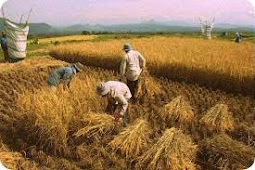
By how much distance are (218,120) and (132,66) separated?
1579 millimetres

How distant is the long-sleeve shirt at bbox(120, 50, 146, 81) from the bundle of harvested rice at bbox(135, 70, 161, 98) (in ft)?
1.01

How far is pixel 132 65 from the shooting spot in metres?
6.69

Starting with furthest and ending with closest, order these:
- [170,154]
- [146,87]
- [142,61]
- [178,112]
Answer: [146,87], [142,61], [178,112], [170,154]

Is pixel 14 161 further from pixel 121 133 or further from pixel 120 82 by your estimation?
pixel 120 82

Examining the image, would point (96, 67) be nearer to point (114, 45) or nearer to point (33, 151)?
point (114, 45)

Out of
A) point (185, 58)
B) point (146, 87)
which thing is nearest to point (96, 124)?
point (146, 87)

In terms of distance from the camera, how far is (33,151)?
5.27m

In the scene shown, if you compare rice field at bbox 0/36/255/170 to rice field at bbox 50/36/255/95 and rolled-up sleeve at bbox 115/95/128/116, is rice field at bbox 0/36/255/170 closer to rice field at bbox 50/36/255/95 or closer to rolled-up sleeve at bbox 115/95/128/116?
rice field at bbox 50/36/255/95

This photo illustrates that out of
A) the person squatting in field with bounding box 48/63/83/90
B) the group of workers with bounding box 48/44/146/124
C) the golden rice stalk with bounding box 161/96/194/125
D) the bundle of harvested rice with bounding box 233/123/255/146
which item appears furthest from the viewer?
the person squatting in field with bounding box 48/63/83/90

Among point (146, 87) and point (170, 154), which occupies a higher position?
point (146, 87)

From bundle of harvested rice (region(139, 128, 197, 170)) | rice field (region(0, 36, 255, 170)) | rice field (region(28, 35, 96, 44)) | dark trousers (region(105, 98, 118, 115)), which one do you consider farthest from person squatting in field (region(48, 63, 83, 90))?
rice field (region(28, 35, 96, 44))

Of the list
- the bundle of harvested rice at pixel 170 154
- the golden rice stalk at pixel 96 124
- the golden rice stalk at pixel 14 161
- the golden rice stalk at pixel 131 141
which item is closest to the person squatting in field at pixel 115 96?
the golden rice stalk at pixel 96 124

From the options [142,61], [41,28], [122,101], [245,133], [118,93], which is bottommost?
[245,133]

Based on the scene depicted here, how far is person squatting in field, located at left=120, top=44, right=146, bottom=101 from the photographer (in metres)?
6.62
